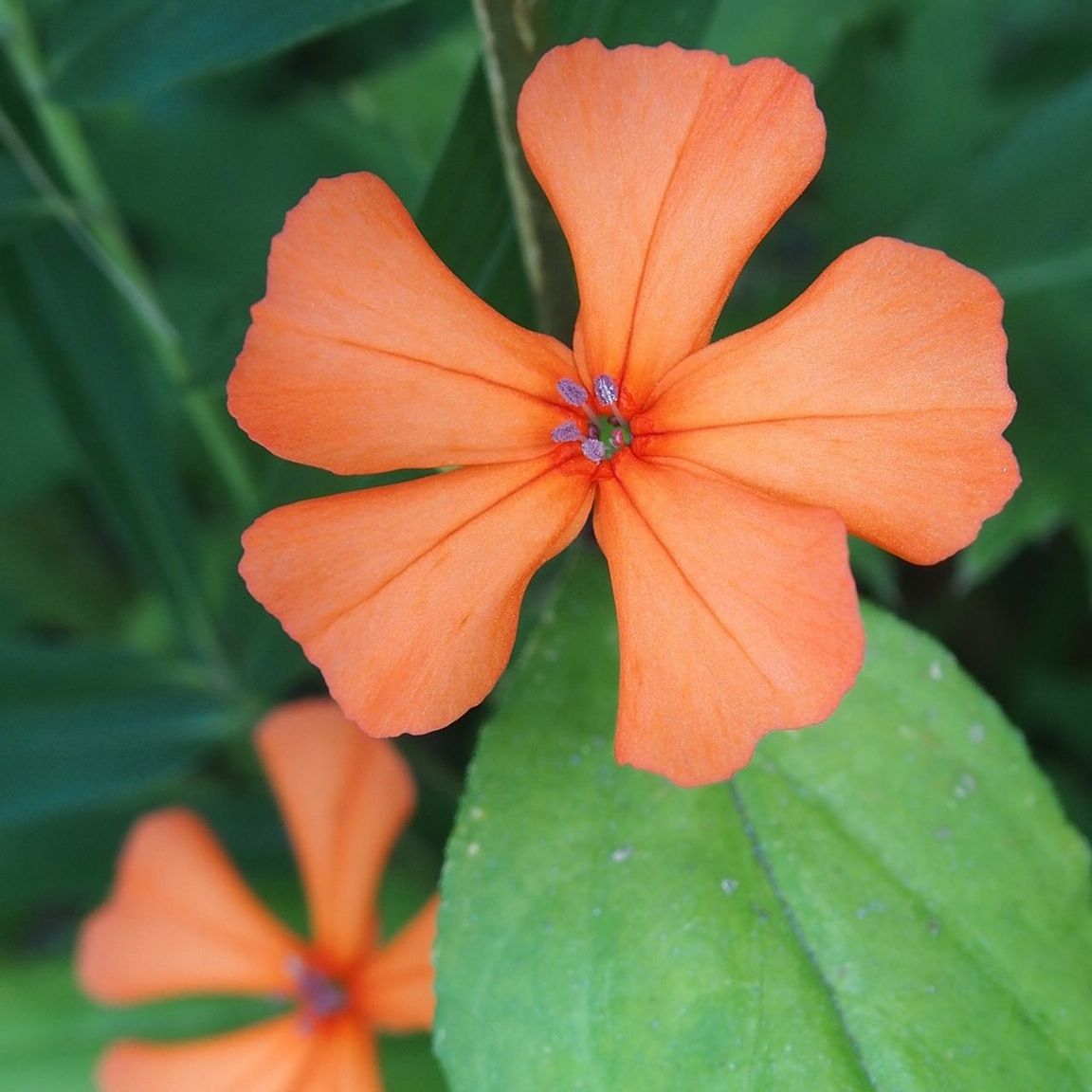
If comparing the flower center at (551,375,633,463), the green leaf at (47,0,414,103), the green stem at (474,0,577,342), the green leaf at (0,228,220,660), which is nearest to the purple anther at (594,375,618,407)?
the flower center at (551,375,633,463)

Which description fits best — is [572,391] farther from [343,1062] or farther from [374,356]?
[343,1062]

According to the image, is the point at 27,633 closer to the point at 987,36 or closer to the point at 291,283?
the point at 291,283

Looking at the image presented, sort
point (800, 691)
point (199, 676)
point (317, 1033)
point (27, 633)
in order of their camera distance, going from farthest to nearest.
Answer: point (27, 633) < point (199, 676) < point (317, 1033) < point (800, 691)

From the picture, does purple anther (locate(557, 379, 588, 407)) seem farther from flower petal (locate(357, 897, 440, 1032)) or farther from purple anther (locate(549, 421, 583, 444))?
flower petal (locate(357, 897, 440, 1032))

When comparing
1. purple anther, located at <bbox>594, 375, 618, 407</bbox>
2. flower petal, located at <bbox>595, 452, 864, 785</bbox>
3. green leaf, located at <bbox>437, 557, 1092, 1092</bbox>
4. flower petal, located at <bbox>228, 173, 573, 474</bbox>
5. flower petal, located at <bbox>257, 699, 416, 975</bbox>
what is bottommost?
flower petal, located at <bbox>257, 699, 416, 975</bbox>

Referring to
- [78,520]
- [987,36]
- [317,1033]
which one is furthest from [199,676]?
[987,36]

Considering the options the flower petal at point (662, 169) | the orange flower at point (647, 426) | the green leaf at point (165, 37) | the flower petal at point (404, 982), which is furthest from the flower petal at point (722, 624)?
the flower petal at point (404, 982)

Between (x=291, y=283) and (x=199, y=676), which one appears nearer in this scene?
(x=291, y=283)
